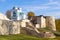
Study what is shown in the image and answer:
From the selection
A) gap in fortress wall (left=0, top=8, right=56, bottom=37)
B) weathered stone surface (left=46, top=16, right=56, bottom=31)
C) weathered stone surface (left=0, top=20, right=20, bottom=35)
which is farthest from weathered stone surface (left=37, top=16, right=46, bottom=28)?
weathered stone surface (left=0, top=20, right=20, bottom=35)

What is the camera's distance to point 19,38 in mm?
44500

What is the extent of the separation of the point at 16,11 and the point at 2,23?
70.6 feet

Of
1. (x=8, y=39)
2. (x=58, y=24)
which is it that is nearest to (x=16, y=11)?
(x=58, y=24)

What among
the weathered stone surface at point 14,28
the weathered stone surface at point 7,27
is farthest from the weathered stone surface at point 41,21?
the weathered stone surface at point 7,27

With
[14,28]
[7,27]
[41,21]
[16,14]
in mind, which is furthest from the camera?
[16,14]

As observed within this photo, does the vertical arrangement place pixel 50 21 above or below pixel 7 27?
above

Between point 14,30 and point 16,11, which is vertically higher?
point 16,11

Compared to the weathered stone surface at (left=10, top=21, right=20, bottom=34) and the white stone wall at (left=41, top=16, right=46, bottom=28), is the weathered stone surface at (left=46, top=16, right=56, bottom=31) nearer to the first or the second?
the white stone wall at (left=41, top=16, right=46, bottom=28)

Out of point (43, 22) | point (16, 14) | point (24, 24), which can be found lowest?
point (24, 24)

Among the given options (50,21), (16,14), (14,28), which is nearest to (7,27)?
(14,28)

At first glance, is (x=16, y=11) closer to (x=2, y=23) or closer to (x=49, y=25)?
(x=49, y=25)

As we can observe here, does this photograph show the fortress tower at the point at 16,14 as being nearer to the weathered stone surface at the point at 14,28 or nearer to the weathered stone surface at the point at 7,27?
the weathered stone surface at the point at 14,28

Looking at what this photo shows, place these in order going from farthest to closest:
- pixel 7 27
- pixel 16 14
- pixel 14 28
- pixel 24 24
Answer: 1. pixel 16 14
2. pixel 24 24
3. pixel 14 28
4. pixel 7 27

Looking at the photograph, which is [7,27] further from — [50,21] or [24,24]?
[50,21]
